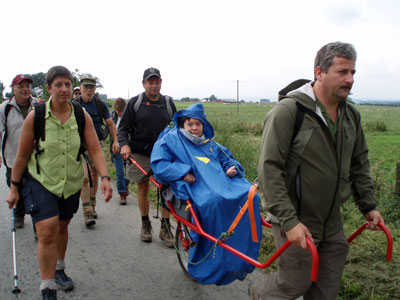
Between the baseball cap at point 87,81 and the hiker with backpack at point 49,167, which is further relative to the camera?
the baseball cap at point 87,81

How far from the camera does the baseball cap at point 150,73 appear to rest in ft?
15.9

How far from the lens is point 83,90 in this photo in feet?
19.9

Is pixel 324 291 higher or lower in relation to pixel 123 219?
higher

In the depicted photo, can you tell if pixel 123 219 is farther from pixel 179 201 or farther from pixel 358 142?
pixel 358 142

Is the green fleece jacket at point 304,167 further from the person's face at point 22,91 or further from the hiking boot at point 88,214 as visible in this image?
the hiking boot at point 88,214

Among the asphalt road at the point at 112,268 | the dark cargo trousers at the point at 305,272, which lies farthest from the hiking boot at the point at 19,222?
the dark cargo trousers at the point at 305,272

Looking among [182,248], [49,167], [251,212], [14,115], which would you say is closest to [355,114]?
[251,212]

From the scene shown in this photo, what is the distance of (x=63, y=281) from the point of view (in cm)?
376

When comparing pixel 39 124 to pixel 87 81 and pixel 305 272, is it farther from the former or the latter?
pixel 87 81

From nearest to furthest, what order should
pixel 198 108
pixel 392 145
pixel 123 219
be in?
1. pixel 198 108
2. pixel 123 219
3. pixel 392 145

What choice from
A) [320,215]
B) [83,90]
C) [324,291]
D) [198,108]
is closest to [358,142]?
[320,215]

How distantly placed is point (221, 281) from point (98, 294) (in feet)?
4.31

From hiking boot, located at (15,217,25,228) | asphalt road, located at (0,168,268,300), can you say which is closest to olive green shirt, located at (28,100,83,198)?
asphalt road, located at (0,168,268,300)

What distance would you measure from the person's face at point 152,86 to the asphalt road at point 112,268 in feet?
6.59
